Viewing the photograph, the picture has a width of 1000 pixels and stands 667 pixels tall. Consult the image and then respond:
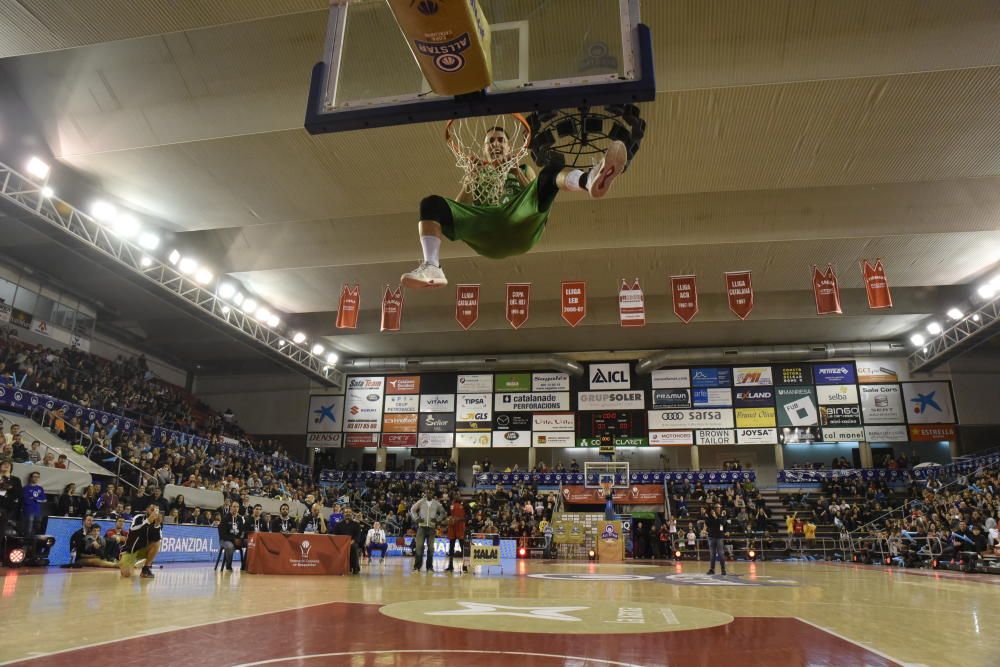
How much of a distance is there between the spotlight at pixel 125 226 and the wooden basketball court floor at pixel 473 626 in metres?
12.2

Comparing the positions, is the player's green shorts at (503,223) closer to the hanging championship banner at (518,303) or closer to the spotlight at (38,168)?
the hanging championship banner at (518,303)

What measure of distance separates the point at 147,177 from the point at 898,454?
31.6 metres

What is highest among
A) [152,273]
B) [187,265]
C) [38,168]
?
[38,168]

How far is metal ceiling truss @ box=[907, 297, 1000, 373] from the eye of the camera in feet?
68.7

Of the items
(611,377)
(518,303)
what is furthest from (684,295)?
(611,377)

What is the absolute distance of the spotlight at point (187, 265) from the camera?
64.3ft

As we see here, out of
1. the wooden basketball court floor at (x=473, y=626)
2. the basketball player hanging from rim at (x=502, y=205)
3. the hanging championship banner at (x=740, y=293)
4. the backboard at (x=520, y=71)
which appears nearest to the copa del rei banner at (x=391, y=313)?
the hanging championship banner at (x=740, y=293)

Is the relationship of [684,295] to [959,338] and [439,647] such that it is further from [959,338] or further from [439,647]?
[439,647]

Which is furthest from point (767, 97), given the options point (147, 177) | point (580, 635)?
point (147, 177)

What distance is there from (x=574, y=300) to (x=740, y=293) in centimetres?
471

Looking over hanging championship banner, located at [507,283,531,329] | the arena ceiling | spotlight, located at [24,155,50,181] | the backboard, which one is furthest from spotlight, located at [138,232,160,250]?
the backboard

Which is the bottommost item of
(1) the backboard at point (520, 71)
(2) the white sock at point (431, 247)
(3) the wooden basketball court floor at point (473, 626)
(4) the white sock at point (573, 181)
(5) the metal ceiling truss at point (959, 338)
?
(3) the wooden basketball court floor at point (473, 626)

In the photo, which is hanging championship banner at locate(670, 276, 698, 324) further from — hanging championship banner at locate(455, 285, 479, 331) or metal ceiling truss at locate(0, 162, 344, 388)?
metal ceiling truss at locate(0, 162, 344, 388)

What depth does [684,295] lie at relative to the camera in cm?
1764
